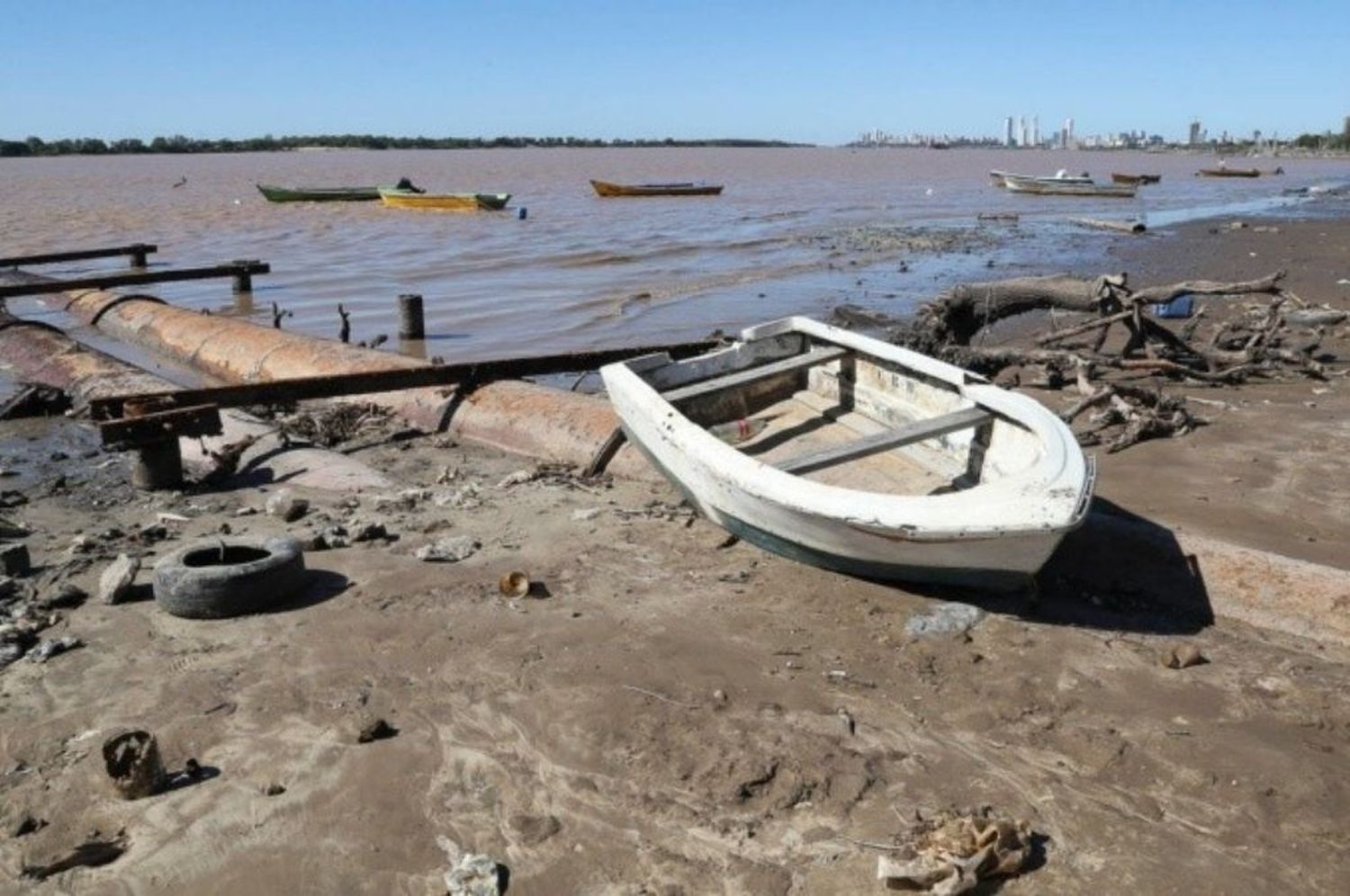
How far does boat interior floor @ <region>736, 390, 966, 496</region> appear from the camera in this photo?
6055mm

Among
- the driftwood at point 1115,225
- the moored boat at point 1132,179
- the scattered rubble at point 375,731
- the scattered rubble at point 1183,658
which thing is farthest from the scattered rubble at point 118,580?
the moored boat at point 1132,179

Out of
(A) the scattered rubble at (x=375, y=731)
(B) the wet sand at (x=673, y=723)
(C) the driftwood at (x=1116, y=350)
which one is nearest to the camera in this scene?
(B) the wet sand at (x=673, y=723)

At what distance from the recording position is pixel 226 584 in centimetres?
479

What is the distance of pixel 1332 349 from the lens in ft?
32.5

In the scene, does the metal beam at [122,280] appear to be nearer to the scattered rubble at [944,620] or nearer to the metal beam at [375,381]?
the metal beam at [375,381]

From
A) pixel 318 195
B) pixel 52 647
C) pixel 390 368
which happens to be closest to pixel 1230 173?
pixel 318 195

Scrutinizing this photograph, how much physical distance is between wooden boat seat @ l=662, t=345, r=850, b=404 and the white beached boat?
1cm

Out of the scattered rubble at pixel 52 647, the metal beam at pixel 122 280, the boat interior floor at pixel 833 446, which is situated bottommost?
the scattered rubble at pixel 52 647

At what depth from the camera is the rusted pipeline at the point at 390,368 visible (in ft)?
25.4

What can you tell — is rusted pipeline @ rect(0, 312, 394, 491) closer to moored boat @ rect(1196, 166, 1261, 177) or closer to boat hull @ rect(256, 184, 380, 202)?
boat hull @ rect(256, 184, 380, 202)

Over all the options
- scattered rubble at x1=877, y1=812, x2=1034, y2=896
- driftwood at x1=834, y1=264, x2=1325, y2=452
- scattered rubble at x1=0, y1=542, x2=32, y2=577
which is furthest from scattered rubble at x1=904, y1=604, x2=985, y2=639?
scattered rubble at x1=0, y1=542, x2=32, y2=577

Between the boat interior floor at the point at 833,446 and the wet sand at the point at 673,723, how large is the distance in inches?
36.0

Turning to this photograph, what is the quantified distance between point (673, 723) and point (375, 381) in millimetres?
4945

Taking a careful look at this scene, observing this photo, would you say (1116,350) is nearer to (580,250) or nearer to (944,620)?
(944,620)
